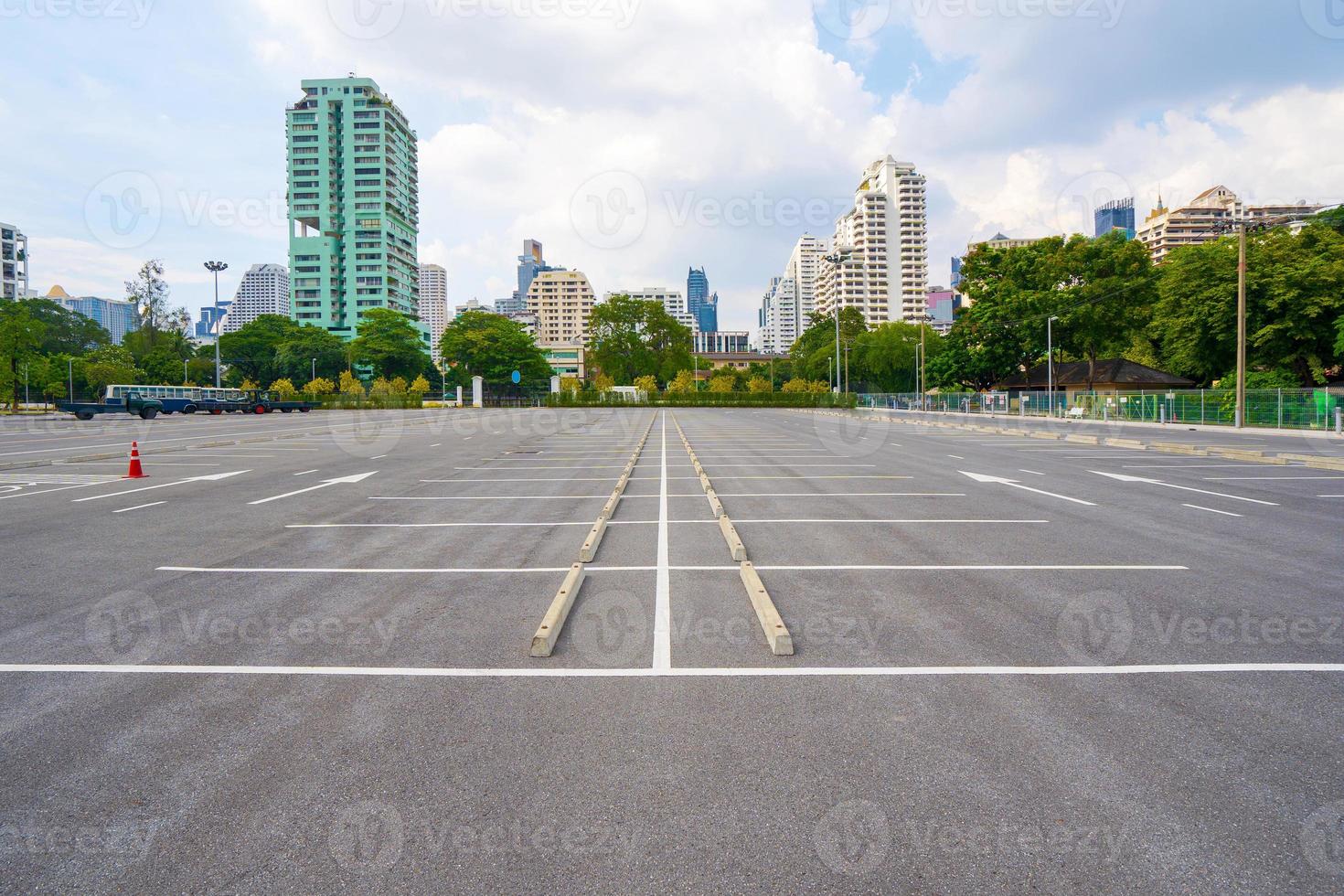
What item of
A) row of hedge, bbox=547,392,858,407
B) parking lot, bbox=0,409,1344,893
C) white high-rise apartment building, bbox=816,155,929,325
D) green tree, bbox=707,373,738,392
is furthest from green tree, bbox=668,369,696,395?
parking lot, bbox=0,409,1344,893

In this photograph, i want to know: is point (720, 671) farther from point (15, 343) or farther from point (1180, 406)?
point (15, 343)

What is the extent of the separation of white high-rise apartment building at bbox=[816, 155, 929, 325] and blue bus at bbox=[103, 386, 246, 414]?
145m

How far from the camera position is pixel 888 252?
612 feet

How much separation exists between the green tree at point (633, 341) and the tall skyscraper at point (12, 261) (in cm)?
9079

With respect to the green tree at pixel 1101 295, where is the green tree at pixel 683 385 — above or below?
below

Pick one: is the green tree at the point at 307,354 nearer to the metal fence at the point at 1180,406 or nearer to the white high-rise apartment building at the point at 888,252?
the metal fence at the point at 1180,406

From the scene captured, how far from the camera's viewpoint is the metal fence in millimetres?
35062

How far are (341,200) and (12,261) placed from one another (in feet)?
171

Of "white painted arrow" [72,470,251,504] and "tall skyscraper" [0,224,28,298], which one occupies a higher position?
"tall skyscraper" [0,224,28,298]

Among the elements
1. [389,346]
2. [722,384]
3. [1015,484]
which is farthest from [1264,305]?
[389,346]

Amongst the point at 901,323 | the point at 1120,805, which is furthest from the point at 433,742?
the point at 901,323

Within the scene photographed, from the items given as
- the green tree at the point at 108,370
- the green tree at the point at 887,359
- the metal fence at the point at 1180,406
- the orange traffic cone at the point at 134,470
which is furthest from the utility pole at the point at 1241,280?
the green tree at the point at 108,370

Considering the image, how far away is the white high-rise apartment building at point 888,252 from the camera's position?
185875mm

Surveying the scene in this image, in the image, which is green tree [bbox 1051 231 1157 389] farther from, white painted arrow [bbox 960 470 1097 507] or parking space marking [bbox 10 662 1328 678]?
parking space marking [bbox 10 662 1328 678]
